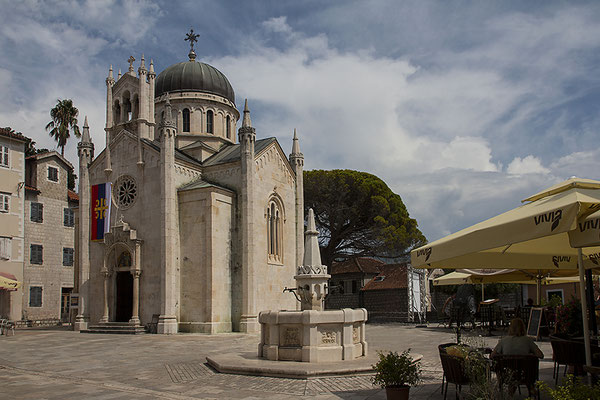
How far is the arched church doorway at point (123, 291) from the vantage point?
96.0 ft

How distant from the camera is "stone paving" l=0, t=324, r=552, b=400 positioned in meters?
10.1

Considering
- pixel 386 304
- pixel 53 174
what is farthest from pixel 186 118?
pixel 386 304

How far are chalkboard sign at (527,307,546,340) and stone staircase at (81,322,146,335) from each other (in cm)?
1804

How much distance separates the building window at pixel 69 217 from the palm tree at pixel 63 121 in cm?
1385

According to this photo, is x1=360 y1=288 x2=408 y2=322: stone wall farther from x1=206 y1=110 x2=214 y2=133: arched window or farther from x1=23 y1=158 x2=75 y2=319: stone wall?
x1=23 y1=158 x2=75 y2=319: stone wall

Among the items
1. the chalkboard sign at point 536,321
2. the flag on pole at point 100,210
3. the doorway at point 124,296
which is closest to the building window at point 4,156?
the flag on pole at point 100,210

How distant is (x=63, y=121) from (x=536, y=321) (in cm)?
4811

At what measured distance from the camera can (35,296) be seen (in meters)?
37.3

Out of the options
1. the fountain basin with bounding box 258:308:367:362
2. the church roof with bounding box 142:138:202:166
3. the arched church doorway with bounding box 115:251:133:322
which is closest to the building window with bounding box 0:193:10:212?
the arched church doorway with bounding box 115:251:133:322

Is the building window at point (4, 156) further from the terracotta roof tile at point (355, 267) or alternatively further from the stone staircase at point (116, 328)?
the terracotta roof tile at point (355, 267)

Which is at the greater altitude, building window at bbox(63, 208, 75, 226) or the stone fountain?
building window at bbox(63, 208, 75, 226)

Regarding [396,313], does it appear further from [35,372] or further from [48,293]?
[35,372]

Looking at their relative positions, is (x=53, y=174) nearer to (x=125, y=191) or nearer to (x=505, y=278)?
(x=125, y=191)

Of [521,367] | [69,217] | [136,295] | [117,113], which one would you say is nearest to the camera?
[521,367]
